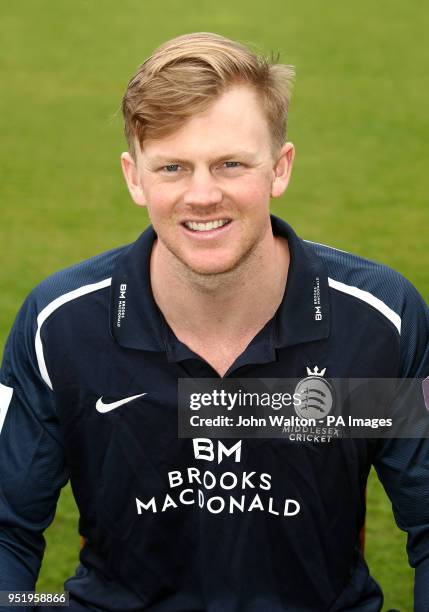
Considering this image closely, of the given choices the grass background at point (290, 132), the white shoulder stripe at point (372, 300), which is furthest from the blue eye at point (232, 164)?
the grass background at point (290, 132)

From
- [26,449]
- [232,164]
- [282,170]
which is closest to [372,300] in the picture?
[282,170]

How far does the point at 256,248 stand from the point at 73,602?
94 centimetres

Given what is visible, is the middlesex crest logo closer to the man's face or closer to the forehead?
the man's face

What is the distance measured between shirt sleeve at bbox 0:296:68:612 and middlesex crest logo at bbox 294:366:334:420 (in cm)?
57

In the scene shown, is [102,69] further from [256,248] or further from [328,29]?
[256,248]

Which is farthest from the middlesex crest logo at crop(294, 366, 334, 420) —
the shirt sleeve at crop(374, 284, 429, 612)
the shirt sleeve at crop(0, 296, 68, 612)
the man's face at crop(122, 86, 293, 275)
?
the shirt sleeve at crop(0, 296, 68, 612)

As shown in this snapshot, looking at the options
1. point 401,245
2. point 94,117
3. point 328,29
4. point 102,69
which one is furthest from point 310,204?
point 328,29

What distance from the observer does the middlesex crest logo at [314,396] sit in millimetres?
2879

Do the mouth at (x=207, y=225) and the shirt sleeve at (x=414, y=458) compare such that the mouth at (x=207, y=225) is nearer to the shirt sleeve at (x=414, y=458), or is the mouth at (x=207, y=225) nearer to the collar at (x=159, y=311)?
the collar at (x=159, y=311)

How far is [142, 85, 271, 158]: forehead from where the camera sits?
2701 mm

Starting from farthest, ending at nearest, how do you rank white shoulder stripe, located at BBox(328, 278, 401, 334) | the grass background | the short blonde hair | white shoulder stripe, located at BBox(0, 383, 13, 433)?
the grass background, white shoulder stripe, located at BBox(0, 383, 13, 433), white shoulder stripe, located at BBox(328, 278, 401, 334), the short blonde hair

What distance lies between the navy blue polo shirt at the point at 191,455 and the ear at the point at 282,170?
0.53 ft

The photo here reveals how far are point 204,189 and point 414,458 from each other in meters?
0.78

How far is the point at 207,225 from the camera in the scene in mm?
2756
